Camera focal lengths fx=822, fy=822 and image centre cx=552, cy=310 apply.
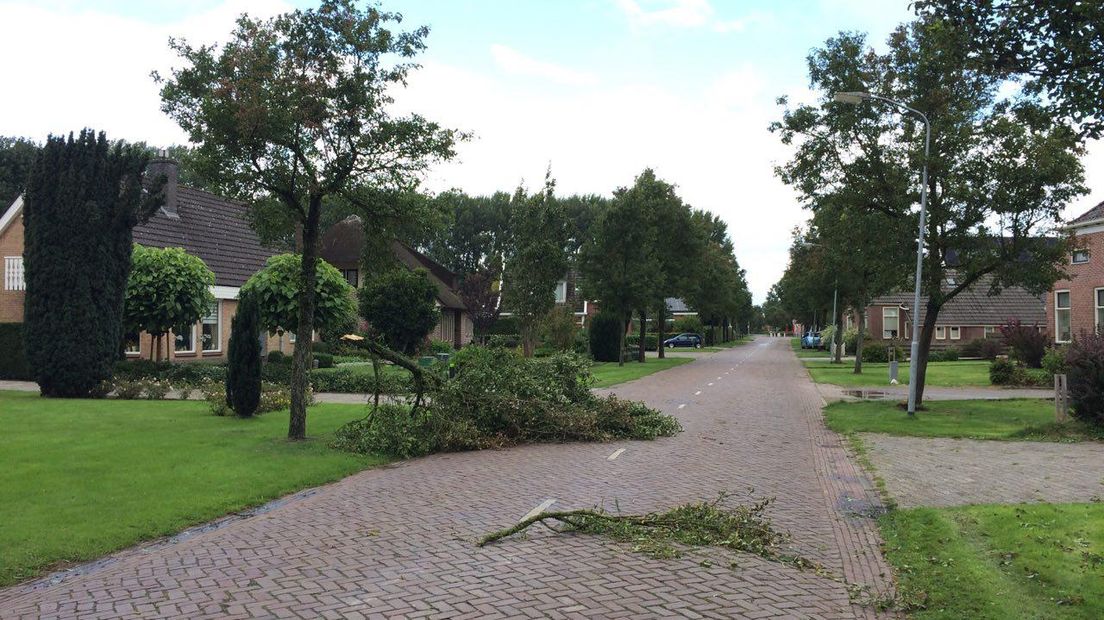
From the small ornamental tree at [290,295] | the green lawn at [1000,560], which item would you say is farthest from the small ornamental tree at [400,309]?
the green lawn at [1000,560]

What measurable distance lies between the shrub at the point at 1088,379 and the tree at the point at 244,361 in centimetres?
1543

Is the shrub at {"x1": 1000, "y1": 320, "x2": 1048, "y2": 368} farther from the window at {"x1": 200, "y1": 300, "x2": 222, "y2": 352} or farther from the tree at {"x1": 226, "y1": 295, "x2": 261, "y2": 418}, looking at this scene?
the window at {"x1": 200, "y1": 300, "x2": 222, "y2": 352}

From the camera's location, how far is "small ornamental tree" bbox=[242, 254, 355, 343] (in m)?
25.0

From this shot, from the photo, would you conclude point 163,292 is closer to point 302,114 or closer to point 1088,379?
point 302,114

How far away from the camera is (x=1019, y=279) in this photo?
62.7 feet

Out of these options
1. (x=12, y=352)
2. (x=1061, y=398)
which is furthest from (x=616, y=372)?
(x=12, y=352)

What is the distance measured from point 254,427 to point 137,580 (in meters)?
8.88

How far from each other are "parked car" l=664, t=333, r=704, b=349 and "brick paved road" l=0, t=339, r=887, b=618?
68874 millimetres

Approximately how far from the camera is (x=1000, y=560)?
22.0ft

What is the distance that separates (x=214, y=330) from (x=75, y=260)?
1052 cm

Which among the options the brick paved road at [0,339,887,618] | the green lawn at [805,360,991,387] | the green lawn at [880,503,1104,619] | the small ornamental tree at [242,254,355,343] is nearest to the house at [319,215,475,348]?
the green lawn at [805,360,991,387]

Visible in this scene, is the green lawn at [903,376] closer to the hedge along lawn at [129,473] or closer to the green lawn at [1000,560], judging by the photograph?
the hedge along lawn at [129,473]


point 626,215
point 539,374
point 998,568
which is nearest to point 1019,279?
point 539,374

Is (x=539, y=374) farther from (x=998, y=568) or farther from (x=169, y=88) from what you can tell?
(x=998, y=568)
